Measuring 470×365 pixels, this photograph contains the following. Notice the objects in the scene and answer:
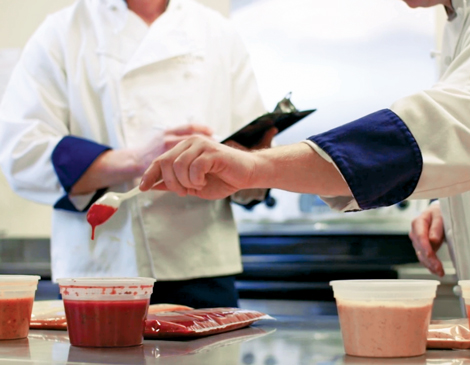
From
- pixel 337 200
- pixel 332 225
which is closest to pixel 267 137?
pixel 337 200

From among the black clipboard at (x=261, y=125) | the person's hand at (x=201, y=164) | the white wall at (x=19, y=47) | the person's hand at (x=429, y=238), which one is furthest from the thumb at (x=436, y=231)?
the white wall at (x=19, y=47)

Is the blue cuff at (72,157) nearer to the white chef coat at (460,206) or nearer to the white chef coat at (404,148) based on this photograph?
the white chef coat at (404,148)

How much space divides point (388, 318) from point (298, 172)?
30cm

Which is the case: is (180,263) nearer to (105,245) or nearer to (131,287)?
(105,245)

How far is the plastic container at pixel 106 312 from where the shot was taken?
3.20 ft

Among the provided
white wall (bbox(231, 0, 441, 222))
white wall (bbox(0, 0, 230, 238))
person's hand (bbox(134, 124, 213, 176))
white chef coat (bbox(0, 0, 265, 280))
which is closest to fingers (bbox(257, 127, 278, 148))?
person's hand (bbox(134, 124, 213, 176))

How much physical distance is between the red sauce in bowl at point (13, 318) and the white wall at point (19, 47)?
6.50 feet

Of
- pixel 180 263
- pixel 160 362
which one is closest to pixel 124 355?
pixel 160 362

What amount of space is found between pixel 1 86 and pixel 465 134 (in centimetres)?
274

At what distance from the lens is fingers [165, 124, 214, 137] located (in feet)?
5.35

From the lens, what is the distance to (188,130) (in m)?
1.63

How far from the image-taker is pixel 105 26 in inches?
73.1

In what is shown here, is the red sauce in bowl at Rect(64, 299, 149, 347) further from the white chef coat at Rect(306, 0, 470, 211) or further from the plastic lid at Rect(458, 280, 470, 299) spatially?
the plastic lid at Rect(458, 280, 470, 299)

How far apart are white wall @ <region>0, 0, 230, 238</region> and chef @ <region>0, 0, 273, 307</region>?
1.22 meters
